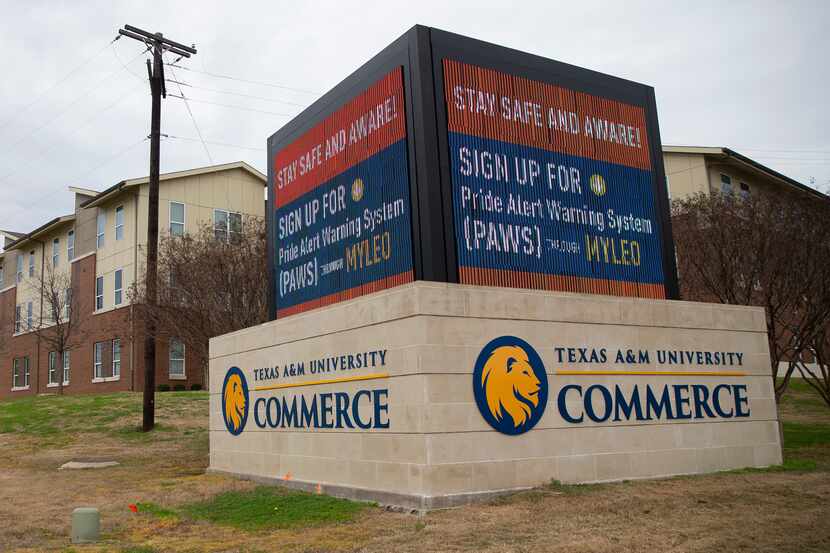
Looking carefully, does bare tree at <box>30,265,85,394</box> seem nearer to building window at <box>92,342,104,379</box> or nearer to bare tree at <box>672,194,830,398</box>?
building window at <box>92,342,104,379</box>

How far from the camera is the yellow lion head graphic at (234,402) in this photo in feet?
56.8

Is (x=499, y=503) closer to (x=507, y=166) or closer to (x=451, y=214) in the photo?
(x=451, y=214)

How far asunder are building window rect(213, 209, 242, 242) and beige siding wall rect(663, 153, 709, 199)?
1979cm

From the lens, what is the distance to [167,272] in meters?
30.7

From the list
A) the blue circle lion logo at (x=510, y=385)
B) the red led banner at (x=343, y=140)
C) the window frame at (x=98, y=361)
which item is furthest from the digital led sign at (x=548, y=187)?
the window frame at (x=98, y=361)

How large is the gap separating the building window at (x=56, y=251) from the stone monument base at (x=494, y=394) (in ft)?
122

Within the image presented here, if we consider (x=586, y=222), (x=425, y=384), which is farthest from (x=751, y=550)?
(x=586, y=222)

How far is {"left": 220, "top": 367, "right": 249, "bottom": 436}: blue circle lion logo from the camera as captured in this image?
17.2 meters

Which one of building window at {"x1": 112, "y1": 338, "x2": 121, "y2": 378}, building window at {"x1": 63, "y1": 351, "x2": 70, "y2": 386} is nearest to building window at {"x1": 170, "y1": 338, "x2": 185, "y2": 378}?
building window at {"x1": 112, "y1": 338, "x2": 121, "y2": 378}

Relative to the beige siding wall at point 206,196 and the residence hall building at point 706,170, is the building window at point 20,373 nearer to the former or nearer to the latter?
the beige siding wall at point 206,196

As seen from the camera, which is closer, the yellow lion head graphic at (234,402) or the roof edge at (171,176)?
the yellow lion head graphic at (234,402)

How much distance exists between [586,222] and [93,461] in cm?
1486

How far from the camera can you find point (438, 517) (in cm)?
1095

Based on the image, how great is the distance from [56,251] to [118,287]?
10542 millimetres
